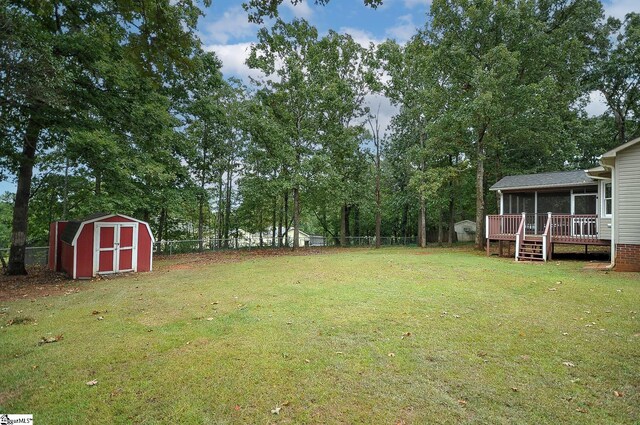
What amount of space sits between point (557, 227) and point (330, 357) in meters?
14.3

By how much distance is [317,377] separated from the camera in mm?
3262

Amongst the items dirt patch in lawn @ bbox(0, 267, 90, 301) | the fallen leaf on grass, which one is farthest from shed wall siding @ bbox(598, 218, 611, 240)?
dirt patch in lawn @ bbox(0, 267, 90, 301)

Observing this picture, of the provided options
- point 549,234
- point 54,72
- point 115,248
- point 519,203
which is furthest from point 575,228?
point 54,72

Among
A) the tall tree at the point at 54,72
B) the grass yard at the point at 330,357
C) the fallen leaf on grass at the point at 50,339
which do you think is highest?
the tall tree at the point at 54,72

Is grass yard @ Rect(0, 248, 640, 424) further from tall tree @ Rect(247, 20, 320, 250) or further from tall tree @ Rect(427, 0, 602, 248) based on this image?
tall tree @ Rect(247, 20, 320, 250)

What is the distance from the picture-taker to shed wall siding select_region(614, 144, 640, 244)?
9.70 meters

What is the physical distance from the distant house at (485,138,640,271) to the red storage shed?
15.1 m

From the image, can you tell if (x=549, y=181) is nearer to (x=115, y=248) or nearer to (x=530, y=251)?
(x=530, y=251)

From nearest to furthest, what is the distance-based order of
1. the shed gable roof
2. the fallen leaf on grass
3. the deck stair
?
the fallen leaf on grass
the shed gable roof
the deck stair

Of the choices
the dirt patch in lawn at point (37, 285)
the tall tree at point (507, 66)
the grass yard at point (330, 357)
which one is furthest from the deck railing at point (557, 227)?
the dirt patch in lawn at point (37, 285)

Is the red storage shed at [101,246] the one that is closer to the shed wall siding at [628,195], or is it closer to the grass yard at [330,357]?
the grass yard at [330,357]

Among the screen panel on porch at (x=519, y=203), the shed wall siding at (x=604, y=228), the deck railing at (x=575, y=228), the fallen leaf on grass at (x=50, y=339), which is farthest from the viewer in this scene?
the screen panel on porch at (x=519, y=203)

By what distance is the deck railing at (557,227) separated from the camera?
41.7ft

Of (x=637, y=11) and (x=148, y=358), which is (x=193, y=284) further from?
(x=637, y=11)
